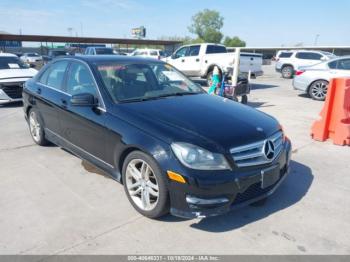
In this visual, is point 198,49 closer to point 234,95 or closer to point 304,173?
point 234,95

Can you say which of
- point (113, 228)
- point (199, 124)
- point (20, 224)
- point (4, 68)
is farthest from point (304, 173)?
point (4, 68)

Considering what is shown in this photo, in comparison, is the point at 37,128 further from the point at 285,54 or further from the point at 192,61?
the point at 285,54

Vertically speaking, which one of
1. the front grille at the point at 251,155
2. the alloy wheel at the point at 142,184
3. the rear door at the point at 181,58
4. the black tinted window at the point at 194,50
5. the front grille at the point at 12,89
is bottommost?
the alloy wheel at the point at 142,184

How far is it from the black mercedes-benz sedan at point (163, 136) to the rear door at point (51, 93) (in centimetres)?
2

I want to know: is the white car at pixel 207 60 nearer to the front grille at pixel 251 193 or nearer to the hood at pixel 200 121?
the hood at pixel 200 121

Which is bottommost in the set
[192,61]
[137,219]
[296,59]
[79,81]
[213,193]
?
[137,219]

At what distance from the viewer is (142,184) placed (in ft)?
10.5

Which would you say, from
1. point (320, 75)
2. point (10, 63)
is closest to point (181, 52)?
point (320, 75)

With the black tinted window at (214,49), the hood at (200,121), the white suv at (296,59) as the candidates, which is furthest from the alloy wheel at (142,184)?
the white suv at (296,59)

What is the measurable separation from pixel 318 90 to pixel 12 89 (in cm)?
1004

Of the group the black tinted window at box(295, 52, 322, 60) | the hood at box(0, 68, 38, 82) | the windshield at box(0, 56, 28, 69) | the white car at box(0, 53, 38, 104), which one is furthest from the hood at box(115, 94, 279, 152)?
the black tinted window at box(295, 52, 322, 60)

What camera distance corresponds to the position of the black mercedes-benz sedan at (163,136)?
2.81 m

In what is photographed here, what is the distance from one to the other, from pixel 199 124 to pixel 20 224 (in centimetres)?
209

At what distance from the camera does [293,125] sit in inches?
283
